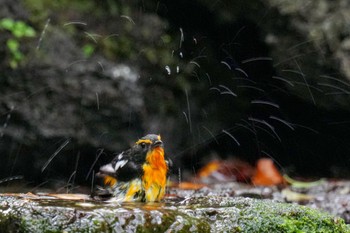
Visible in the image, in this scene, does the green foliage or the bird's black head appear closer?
the bird's black head

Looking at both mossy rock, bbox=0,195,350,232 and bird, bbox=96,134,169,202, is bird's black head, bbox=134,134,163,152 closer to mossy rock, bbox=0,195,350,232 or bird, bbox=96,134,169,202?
bird, bbox=96,134,169,202

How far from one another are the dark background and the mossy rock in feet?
10.2

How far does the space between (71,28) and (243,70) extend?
1.60 m

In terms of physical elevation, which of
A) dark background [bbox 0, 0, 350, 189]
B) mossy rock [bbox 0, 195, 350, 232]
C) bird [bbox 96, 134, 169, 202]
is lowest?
mossy rock [bbox 0, 195, 350, 232]

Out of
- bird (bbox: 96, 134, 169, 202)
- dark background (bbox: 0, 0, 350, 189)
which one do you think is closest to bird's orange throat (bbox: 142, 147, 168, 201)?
bird (bbox: 96, 134, 169, 202)

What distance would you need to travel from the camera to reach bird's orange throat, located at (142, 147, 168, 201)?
332 centimetres

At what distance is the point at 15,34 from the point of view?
6102mm

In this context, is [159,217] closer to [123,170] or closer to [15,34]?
[123,170]

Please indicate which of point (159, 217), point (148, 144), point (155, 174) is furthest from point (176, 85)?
point (159, 217)

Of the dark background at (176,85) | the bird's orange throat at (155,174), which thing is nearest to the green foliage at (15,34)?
the dark background at (176,85)

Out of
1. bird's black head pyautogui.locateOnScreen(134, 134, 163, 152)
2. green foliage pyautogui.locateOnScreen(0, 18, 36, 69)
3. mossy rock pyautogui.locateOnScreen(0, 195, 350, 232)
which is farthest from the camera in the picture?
green foliage pyautogui.locateOnScreen(0, 18, 36, 69)

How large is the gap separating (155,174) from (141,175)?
0.07 meters

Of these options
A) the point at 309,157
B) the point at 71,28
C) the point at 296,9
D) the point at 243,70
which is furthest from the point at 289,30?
the point at 71,28

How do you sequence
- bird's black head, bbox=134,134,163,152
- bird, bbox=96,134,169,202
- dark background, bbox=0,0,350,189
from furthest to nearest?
dark background, bbox=0,0,350,189
bird's black head, bbox=134,134,163,152
bird, bbox=96,134,169,202
